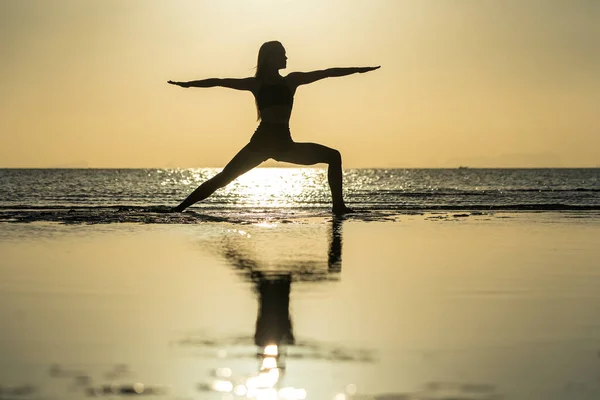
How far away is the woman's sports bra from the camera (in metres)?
13.7

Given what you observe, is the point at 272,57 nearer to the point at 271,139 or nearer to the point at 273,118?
the point at 273,118

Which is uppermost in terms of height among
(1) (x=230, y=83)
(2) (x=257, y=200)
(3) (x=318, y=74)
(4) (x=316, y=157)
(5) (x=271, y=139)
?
(3) (x=318, y=74)

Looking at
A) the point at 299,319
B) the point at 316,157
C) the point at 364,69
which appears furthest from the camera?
the point at 316,157

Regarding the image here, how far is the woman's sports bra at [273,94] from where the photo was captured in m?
13.7

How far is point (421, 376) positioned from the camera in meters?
3.60

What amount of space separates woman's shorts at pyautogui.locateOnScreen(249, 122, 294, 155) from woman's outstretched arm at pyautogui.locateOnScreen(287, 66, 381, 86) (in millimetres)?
770

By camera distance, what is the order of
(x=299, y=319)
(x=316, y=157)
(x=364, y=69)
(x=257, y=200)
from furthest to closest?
1. (x=257, y=200)
2. (x=316, y=157)
3. (x=364, y=69)
4. (x=299, y=319)

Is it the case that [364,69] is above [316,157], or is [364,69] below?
above

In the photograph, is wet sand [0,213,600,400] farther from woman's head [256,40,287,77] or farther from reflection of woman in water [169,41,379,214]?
woman's head [256,40,287,77]

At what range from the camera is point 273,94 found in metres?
13.8

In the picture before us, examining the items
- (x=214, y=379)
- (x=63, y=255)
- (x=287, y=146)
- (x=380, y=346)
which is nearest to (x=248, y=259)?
(x=63, y=255)

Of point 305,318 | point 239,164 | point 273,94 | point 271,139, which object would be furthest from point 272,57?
point 305,318

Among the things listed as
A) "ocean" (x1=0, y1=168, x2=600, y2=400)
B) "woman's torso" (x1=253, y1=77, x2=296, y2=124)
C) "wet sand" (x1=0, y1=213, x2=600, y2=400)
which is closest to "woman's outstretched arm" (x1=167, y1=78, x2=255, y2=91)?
"woman's torso" (x1=253, y1=77, x2=296, y2=124)

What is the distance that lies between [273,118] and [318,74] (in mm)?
1002
